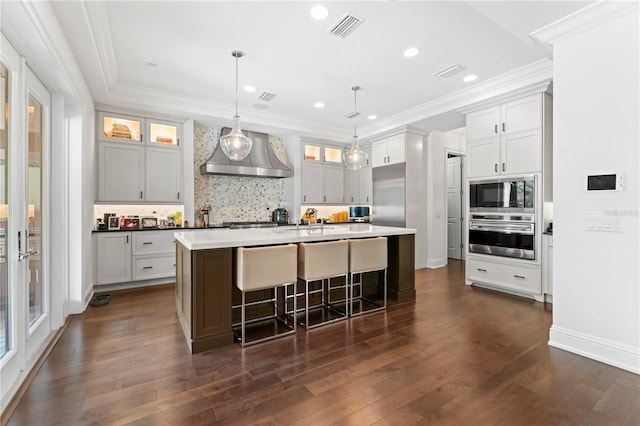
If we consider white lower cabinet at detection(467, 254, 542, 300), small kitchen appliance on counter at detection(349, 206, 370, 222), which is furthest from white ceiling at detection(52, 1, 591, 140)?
small kitchen appliance on counter at detection(349, 206, 370, 222)

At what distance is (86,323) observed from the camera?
3188mm

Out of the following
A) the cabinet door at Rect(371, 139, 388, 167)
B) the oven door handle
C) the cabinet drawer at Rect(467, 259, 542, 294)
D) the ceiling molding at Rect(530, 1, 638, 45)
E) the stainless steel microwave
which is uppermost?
the ceiling molding at Rect(530, 1, 638, 45)

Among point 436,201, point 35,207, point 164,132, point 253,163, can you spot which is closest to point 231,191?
point 253,163

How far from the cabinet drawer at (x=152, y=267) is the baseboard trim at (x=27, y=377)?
5.43 feet

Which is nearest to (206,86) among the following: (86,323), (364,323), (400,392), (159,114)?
(159,114)

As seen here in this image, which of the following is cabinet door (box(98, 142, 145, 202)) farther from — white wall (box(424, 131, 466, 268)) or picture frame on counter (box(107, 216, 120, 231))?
white wall (box(424, 131, 466, 268))

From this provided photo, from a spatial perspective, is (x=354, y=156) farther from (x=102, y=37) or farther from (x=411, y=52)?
(x=102, y=37)

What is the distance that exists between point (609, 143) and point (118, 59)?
498 centimetres

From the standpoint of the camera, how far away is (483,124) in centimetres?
450

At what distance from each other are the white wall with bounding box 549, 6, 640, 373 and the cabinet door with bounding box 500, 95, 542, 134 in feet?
4.56

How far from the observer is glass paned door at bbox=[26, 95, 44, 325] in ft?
8.55

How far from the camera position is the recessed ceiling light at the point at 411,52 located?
3.42 m

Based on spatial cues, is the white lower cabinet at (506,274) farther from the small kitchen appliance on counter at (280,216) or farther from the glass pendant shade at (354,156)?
the small kitchen appliance on counter at (280,216)

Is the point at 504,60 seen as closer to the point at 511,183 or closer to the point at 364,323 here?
the point at 511,183
